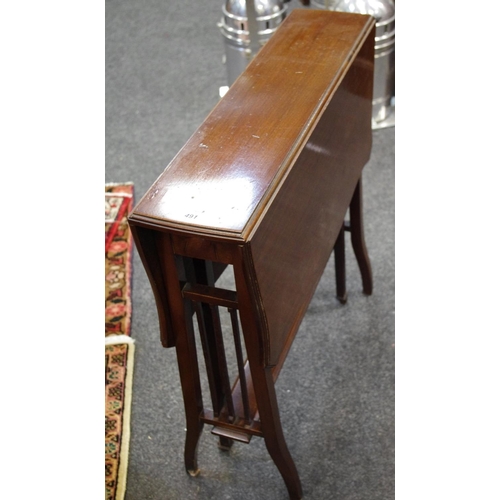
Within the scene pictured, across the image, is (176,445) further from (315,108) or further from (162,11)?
(162,11)

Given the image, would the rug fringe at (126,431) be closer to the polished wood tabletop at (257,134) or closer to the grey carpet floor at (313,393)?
the grey carpet floor at (313,393)

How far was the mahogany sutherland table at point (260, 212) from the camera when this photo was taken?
4.31 feet

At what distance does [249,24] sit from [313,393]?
1.72 meters

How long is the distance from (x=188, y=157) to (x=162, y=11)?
3.11 metres

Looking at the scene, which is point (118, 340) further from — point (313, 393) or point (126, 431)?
point (313, 393)

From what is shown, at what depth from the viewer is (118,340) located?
224 cm

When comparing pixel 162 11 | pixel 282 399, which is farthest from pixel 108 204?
pixel 162 11

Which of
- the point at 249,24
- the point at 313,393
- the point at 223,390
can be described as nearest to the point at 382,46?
the point at 249,24

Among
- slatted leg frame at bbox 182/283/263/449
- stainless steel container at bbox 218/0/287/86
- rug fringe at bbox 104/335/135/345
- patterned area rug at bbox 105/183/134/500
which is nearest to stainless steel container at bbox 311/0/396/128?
stainless steel container at bbox 218/0/287/86

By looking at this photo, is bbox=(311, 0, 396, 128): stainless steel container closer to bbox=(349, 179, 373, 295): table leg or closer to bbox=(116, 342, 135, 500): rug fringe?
bbox=(349, 179, 373, 295): table leg

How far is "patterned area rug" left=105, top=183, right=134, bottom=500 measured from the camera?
6.19ft

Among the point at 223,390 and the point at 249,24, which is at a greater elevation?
the point at 249,24

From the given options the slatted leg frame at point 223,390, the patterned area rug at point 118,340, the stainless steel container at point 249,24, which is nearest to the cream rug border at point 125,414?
the patterned area rug at point 118,340
